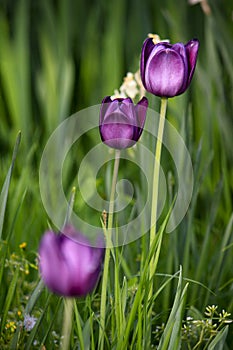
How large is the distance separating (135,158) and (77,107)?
0.81m

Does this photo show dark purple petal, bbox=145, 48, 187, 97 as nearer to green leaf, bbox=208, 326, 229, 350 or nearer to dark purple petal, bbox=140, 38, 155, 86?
dark purple petal, bbox=140, 38, 155, 86

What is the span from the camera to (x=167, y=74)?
2.87 ft

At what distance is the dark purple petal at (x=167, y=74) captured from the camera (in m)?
0.87

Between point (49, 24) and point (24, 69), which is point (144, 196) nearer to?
point (24, 69)

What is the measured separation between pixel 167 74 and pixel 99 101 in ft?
4.40

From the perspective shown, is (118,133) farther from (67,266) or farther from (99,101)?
(99,101)

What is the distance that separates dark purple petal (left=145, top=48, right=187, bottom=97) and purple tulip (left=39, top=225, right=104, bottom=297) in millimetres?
260

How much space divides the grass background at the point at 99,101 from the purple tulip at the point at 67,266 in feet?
0.84

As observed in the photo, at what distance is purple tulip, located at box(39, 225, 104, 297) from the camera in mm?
691

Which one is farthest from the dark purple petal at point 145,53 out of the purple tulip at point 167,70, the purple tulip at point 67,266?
the purple tulip at point 67,266

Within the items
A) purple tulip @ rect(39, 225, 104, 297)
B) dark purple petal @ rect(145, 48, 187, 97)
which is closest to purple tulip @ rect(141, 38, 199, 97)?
dark purple petal @ rect(145, 48, 187, 97)

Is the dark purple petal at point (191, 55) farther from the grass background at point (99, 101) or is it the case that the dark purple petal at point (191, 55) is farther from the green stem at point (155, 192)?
the grass background at point (99, 101)

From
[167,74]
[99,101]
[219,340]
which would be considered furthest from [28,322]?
[99,101]

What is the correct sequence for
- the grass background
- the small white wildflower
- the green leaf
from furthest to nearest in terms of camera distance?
1. the grass background
2. the small white wildflower
3. the green leaf
